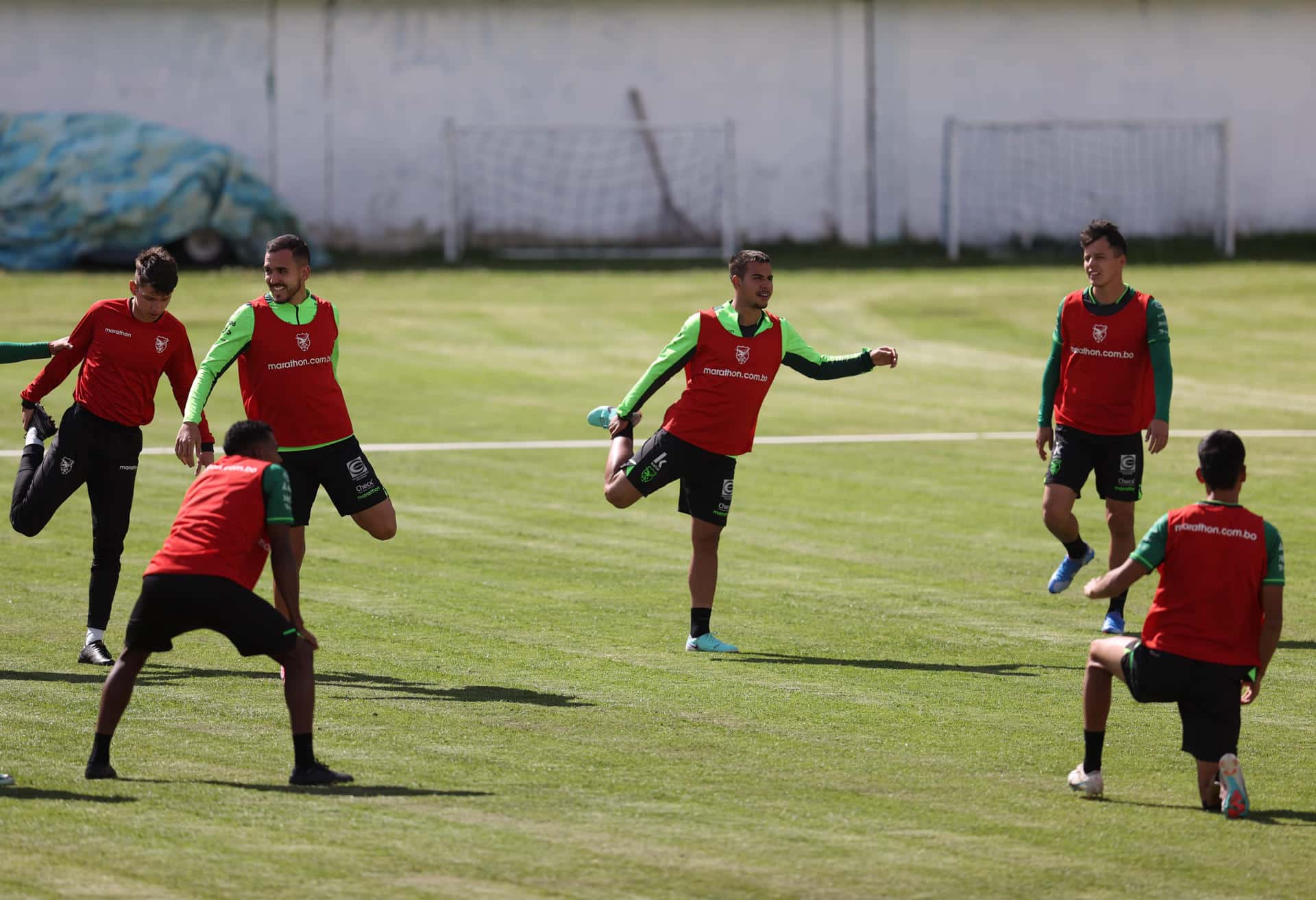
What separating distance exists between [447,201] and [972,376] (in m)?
15.1

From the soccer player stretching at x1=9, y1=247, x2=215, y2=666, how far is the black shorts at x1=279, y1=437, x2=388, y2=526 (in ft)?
1.80

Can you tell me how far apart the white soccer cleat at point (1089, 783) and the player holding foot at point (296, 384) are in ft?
14.3

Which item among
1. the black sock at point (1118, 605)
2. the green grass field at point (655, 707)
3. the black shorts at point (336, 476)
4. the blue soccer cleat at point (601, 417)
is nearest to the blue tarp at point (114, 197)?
the green grass field at point (655, 707)

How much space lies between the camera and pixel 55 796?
23.6 ft

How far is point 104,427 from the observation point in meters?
10.2

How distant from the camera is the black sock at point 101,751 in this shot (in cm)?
739

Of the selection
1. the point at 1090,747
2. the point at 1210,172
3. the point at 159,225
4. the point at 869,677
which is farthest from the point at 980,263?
the point at 1090,747

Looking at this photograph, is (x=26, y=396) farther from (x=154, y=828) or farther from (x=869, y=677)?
(x=869, y=677)

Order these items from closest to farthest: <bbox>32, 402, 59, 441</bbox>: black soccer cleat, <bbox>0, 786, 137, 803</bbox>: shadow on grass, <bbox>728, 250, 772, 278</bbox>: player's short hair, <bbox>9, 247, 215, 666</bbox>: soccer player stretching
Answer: <bbox>0, 786, 137, 803</bbox>: shadow on grass
<bbox>9, 247, 215, 666</bbox>: soccer player stretching
<bbox>32, 402, 59, 441</bbox>: black soccer cleat
<bbox>728, 250, 772, 278</bbox>: player's short hair

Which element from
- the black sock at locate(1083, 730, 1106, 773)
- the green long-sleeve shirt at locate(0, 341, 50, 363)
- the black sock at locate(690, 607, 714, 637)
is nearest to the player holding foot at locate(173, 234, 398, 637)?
the green long-sleeve shirt at locate(0, 341, 50, 363)

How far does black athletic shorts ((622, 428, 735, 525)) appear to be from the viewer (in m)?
10.8

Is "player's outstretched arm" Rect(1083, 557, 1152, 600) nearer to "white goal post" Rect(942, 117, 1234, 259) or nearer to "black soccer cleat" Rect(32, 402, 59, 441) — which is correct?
"black soccer cleat" Rect(32, 402, 59, 441)

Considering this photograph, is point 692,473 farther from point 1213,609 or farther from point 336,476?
point 1213,609

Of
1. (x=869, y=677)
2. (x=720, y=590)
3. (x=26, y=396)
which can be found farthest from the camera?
(x=720, y=590)
